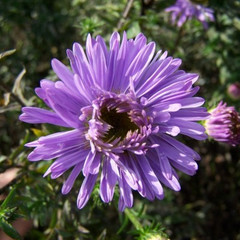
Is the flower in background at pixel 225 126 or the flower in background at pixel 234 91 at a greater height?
the flower in background at pixel 225 126

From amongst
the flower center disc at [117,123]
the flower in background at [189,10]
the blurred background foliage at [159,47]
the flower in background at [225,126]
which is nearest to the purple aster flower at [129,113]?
the flower center disc at [117,123]

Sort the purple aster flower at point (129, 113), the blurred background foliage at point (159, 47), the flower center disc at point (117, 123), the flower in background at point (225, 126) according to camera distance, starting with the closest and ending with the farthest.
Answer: the purple aster flower at point (129, 113) < the flower center disc at point (117, 123) < the flower in background at point (225, 126) < the blurred background foliage at point (159, 47)

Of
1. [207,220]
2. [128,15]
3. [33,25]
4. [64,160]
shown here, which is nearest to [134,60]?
[64,160]

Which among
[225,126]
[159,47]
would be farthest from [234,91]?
[225,126]

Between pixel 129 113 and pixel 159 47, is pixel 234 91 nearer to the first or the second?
pixel 159 47

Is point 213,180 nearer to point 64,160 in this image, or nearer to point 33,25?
point 33,25

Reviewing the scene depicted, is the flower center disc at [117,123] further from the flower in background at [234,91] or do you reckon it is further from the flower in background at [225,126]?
the flower in background at [234,91]

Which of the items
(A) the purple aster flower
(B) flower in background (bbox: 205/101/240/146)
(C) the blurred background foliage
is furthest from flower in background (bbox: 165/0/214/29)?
(A) the purple aster flower
